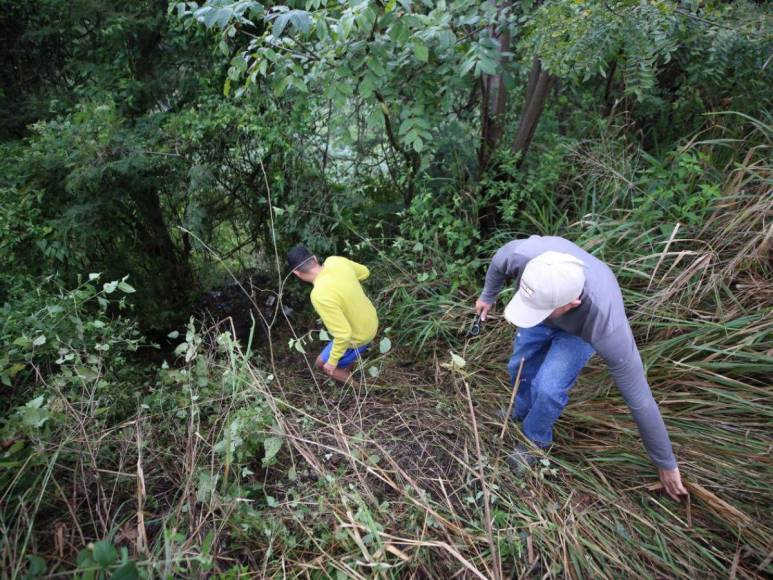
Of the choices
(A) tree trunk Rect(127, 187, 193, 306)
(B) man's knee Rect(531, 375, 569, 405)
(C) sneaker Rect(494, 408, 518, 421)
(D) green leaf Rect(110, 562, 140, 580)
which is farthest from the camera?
(A) tree trunk Rect(127, 187, 193, 306)

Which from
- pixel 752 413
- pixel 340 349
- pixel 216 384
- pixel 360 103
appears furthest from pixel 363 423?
pixel 360 103

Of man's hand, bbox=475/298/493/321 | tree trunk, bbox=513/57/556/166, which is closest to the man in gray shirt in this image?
man's hand, bbox=475/298/493/321

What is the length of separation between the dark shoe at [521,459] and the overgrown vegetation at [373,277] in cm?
10

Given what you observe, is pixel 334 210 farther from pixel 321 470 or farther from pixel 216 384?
pixel 321 470

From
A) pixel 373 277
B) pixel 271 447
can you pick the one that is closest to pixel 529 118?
pixel 373 277

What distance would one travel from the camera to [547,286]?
1.80 meters

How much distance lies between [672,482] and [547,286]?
3.65 ft

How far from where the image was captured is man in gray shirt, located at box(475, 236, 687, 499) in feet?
5.99

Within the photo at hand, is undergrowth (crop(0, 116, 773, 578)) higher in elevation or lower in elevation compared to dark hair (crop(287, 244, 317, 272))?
lower

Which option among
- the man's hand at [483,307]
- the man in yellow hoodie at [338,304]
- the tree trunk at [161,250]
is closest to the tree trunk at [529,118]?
the man's hand at [483,307]

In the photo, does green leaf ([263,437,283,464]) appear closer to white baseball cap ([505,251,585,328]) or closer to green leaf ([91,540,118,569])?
green leaf ([91,540,118,569])

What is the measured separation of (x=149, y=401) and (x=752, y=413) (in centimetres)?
319

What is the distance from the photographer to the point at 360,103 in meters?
3.89

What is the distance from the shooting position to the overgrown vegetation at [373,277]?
1.91 metres
